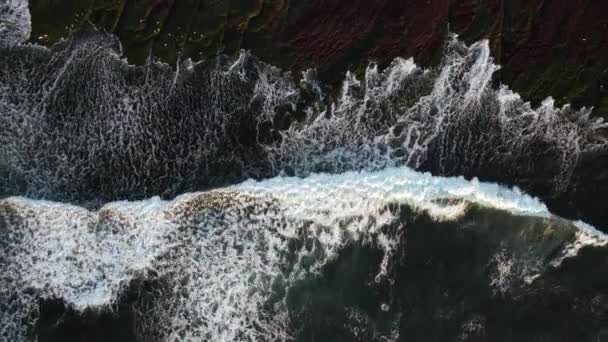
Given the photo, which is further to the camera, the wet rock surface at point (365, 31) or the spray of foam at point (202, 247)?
the spray of foam at point (202, 247)

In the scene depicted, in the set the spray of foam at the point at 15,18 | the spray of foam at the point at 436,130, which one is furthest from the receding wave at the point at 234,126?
the spray of foam at the point at 15,18

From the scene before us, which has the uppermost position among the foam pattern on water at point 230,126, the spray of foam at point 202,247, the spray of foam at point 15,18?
the spray of foam at point 15,18

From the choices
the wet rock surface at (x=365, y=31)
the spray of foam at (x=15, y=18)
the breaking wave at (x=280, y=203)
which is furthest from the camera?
the spray of foam at (x=15, y=18)

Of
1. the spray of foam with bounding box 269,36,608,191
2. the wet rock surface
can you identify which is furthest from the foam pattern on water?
the wet rock surface

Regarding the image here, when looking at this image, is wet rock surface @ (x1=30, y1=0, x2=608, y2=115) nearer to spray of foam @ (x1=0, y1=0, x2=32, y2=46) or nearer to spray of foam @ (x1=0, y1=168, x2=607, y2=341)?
spray of foam @ (x1=0, y1=0, x2=32, y2=46)

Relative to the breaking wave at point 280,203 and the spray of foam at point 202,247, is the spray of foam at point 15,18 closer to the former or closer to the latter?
the breaking wave at point 280,203

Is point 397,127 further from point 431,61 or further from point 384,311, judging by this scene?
point 384,311

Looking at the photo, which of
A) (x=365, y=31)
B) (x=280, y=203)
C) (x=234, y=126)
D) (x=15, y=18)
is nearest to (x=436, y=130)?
(x=365, y=31)

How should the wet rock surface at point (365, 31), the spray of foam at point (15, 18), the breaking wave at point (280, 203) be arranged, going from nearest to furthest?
the wet rock surface at point (365, 31) → the breaking wave at point (280, 203) → the spray of foam at point (15, 18)

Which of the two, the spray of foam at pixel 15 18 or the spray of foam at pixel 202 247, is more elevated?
the spray of foam at pixel 15 18

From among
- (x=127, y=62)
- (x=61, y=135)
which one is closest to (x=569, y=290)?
(x=127, y=62)
